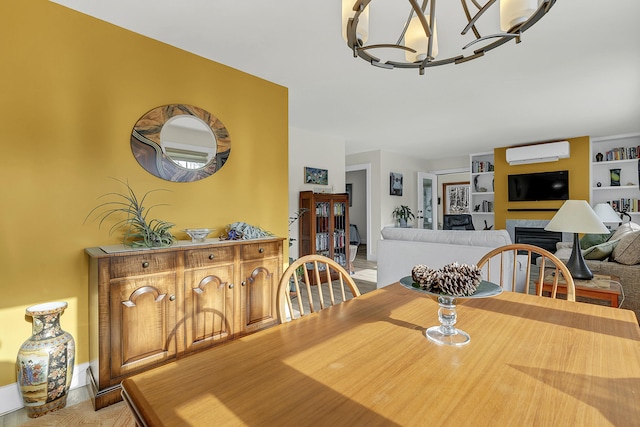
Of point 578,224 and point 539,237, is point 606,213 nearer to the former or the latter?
point 539,237

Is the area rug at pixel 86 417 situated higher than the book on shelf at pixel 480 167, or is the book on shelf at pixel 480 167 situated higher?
the book on shelf at pixel 480 167

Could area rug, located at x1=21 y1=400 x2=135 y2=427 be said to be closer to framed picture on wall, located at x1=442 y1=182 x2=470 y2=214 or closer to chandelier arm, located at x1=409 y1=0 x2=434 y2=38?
chandelier arm, located at x1=409 y1=0 x2=434 y2=38

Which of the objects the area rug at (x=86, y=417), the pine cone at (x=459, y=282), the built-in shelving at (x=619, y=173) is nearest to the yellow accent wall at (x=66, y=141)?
the area rug at (x=86, y=417)

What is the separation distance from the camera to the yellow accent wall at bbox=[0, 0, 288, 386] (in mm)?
1894

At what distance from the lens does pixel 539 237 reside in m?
6.16

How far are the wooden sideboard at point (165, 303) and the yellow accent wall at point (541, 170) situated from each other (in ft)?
19.3

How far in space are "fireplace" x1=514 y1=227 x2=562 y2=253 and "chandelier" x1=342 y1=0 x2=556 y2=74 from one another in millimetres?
4987

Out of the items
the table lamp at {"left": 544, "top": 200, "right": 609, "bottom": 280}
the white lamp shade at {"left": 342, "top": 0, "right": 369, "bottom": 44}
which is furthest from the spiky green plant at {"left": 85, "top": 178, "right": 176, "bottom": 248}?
the table lamp at {"left": 544, "top": 200, "right": 609, "bottom": 280}

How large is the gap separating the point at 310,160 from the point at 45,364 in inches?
164

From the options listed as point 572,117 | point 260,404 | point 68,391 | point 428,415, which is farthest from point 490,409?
point 572,117

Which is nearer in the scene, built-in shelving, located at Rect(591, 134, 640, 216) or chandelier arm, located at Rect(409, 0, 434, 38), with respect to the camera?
chandelier arm, located at Rect(409, 0, 434, 38)

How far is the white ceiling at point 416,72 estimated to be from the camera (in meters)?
Answer: 2.15

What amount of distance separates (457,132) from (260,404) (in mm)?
5586

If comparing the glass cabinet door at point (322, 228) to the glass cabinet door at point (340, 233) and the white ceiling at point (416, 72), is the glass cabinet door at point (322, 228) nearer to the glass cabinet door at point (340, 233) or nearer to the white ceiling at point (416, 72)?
the glass cabinet door at point (340, 233)
